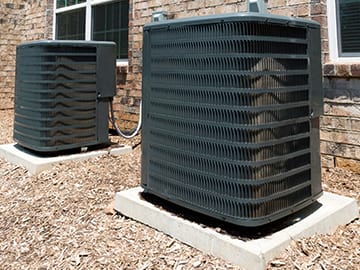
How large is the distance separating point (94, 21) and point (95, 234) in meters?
5.06

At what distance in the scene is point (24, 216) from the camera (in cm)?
290

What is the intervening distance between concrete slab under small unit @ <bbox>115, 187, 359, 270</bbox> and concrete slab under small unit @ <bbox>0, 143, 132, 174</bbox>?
4.77 feet

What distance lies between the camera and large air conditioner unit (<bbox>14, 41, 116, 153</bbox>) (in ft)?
12.9

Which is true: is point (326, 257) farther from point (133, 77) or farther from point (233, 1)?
point (133, 77)

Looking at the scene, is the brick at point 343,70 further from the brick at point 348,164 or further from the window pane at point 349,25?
the brick at point 348,164

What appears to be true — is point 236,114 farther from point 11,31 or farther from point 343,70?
point 11,31

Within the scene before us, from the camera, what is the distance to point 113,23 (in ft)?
20.5

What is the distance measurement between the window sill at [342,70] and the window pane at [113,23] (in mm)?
3478

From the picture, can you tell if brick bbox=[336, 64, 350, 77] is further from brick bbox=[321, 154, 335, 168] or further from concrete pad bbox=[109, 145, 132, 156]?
concrete pad bbox=[109, 145, 132, 156]

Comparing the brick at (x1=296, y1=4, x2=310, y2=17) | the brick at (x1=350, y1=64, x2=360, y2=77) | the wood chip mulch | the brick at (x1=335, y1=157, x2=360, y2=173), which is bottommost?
the wood chip mulch

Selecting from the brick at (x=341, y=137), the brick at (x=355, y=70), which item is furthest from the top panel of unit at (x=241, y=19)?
the brick at (x=341, y=137)

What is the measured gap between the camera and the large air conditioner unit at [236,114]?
1.98 m

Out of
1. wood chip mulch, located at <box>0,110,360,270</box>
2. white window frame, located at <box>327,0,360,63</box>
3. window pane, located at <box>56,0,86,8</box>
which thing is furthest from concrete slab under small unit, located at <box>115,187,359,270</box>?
window pane, located at <box>56,0,86,8</box>

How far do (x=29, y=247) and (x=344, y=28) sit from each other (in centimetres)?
326
